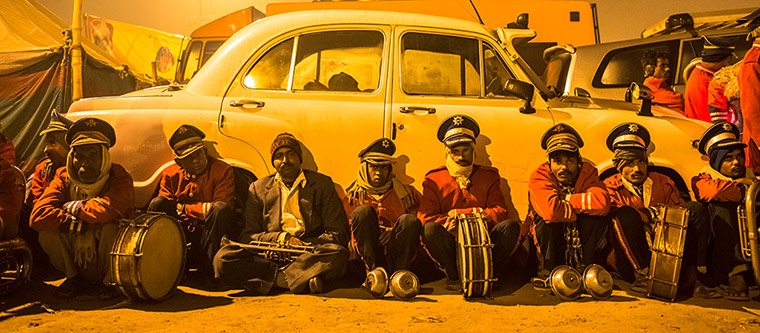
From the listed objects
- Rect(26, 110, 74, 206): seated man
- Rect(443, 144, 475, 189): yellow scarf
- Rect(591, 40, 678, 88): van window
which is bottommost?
Rect(443, 144, 475, 189): yellow scarf

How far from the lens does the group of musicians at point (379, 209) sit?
4.46 metres

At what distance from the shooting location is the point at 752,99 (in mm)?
4809

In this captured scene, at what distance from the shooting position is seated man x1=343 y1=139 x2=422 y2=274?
457 centimetres

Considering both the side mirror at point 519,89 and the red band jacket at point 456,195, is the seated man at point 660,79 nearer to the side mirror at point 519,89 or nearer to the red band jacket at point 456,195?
the side mirror at point 519,89

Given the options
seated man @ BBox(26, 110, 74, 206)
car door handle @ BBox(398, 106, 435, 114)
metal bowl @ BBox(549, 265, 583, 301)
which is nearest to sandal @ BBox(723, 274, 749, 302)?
metal bowl @ BBox(549, 265, 583, 301)

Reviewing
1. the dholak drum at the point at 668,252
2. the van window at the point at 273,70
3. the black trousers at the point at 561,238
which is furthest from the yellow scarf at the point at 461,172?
the van window at the point at 273,70

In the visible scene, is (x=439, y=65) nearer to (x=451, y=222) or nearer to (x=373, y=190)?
(x=373, y=190)

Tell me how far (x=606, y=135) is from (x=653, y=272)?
1.20 metres

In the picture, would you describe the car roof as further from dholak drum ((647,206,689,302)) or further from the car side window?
dholak drum ((647,206,689,302))

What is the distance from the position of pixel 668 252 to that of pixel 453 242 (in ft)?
4.48

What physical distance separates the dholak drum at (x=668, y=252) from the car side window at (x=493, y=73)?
5.24ft

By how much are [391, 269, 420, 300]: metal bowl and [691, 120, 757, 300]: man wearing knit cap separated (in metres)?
2.05

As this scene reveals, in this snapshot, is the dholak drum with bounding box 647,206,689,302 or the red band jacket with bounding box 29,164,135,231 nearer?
the dholak drum with bounding box 647,206,689,302

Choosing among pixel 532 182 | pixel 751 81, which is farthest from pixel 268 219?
pixel 751 81
